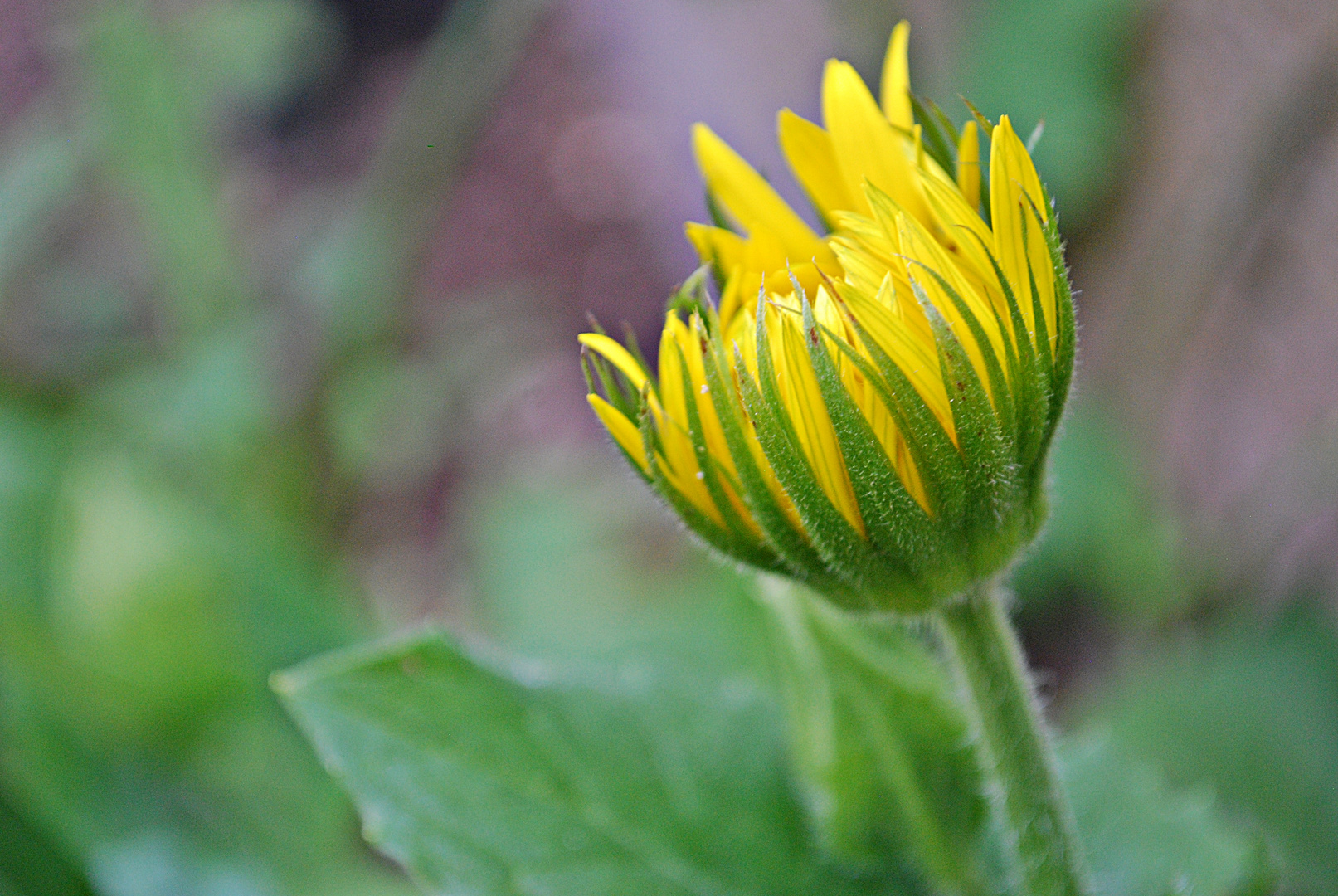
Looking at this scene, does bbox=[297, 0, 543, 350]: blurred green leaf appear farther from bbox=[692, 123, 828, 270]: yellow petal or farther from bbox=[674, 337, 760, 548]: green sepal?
bbox=[674, 337, 760, 548]: green sepal

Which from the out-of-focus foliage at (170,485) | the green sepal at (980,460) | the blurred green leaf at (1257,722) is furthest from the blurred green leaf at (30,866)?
the blurred green leaf at (1257,722)

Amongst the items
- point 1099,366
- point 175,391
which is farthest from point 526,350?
point 1099,366

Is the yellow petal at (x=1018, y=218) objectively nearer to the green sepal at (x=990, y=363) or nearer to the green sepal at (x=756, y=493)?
the green sepal at (x=990, y=363)

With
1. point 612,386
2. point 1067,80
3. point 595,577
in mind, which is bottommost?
point 595,577

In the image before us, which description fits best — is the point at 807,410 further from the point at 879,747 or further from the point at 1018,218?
the point at 879,747

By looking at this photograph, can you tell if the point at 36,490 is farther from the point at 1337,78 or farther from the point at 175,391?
the point at 1337,78

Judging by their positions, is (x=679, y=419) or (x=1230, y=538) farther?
(x=1230, y=538)

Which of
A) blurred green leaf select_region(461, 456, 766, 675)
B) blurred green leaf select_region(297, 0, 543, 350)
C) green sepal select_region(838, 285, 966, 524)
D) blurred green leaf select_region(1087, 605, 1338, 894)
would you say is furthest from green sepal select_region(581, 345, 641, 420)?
blurred green leaf select_region(297, 0, 543, 350)

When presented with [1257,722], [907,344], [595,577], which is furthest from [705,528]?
[595,577]
